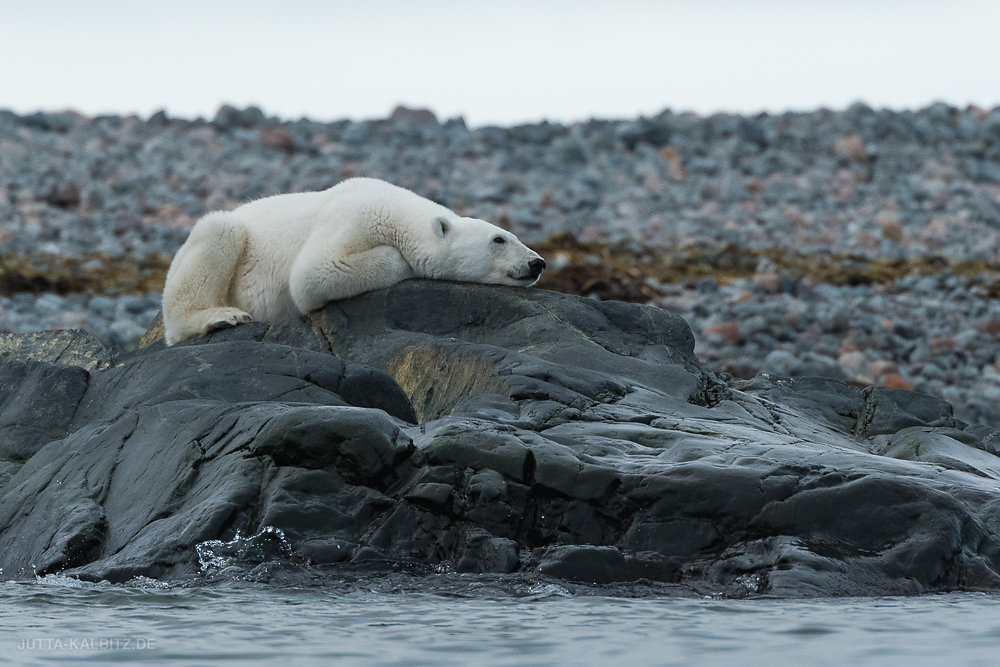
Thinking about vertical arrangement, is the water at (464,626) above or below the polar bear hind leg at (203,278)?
below

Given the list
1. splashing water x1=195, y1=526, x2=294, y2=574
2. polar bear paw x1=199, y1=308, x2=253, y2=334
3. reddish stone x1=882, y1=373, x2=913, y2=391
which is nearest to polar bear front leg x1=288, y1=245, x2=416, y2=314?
polar bear paw x1=199, y1=308, x2=253, y2=334

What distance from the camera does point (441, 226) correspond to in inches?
387

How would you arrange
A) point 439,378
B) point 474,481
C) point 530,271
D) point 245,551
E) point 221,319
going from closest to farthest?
point 245,551, point 474,481, point 439,378, point 221,319, point 530,271

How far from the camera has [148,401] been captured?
24.8 ft

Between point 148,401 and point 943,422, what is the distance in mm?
5239

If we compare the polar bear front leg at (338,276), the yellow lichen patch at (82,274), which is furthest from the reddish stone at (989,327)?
the yellow lichen patch at (82,274)

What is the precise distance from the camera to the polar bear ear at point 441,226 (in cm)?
980

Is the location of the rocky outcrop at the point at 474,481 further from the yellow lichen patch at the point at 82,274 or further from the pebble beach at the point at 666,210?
the yellow lichen patch at the point at 82,274

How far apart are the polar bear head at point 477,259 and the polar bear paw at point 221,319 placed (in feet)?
4.85

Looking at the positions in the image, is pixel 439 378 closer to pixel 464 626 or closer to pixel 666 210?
pixel 464 626

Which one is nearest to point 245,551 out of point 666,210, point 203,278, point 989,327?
point 203,278

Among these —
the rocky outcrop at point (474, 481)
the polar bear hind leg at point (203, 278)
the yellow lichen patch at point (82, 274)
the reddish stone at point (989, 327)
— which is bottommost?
the yellow lichen patch at point (82, 274)

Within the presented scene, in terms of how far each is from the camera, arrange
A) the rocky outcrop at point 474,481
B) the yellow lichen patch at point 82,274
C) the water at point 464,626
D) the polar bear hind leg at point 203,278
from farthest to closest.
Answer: the yellow lichen patch at point 82,274
the polar bear hind leg at point 203,278
the rocky outcrop at point 474,481
the water at point 464,626

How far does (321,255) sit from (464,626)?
4833 mm
